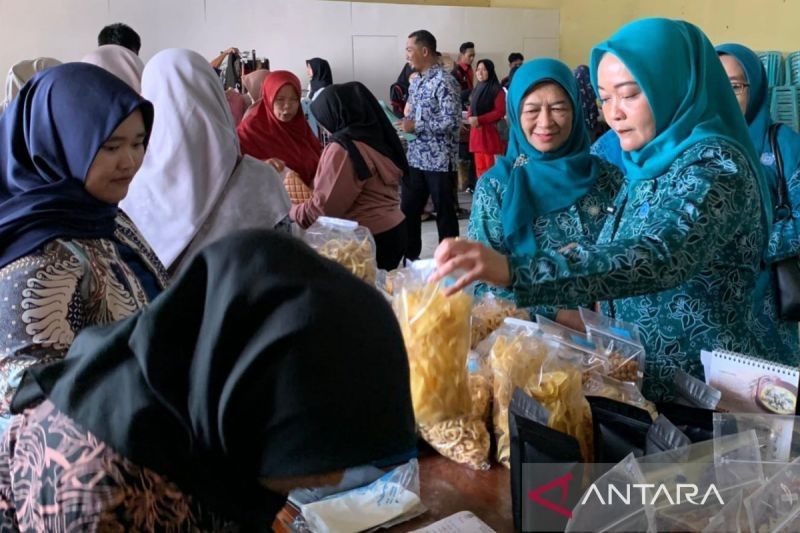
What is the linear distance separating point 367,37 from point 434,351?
7650 millimetres

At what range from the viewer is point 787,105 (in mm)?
5891

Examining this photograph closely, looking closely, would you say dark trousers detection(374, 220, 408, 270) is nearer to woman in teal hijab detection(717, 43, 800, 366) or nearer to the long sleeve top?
the long sleeve top

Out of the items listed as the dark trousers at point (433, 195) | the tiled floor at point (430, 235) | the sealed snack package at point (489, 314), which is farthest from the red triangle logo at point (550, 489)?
the tiled floor at point (430, 235)

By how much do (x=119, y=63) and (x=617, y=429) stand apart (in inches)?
110

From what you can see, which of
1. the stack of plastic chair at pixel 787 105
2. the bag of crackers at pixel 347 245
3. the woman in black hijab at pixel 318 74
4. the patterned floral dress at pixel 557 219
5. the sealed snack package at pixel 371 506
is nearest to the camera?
the sealed snack package at pixel 371 506

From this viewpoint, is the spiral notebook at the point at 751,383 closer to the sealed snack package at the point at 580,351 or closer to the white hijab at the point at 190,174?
the sealed snack package at the point at 580,351

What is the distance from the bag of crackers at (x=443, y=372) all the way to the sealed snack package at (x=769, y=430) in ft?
1.22

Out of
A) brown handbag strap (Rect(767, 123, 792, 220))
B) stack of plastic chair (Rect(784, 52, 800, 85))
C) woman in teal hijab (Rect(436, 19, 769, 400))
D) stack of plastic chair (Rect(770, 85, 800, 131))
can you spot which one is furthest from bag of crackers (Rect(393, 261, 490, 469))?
stack of plastic chair (Rect(784, 52, 800, 85))

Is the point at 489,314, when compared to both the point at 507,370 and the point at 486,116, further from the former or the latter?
the point at 486,116

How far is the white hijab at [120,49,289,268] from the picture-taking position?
1842mm

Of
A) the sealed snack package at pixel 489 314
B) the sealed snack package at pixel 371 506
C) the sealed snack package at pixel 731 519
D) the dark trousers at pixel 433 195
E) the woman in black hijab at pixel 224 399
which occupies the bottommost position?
the dark trousers at pixel 433 195

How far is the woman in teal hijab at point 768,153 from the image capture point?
1.78 meters

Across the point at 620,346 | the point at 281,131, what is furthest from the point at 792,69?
the point at 620,346

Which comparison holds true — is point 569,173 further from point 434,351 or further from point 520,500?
point 520,500
